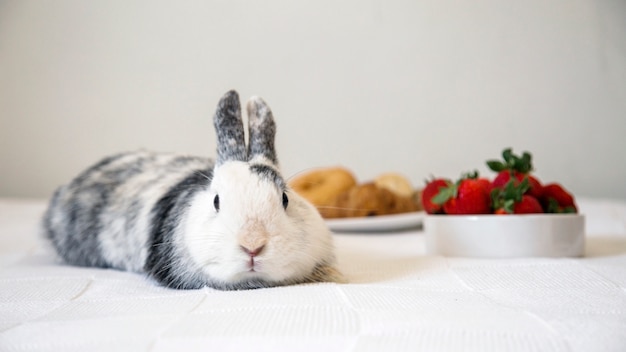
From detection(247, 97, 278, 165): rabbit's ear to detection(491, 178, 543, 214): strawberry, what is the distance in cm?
56

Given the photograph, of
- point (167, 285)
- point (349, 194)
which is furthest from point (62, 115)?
point (167, 285)

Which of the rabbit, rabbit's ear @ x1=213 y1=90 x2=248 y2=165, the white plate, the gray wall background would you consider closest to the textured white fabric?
the rabbit

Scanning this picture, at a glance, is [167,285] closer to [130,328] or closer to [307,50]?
[130,328]

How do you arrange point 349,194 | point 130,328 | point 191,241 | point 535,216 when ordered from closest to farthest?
point 130,328
point 191,241
point 535,216
point 349,194

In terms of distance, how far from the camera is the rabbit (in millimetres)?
964

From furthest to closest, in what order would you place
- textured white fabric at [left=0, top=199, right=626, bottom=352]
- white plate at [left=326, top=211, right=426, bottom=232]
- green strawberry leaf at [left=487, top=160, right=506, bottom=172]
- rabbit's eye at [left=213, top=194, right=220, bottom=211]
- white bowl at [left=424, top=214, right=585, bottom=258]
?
1. white plate at [left=326, top=211, right=426, bottom=232]
2. green strawberry leaf at [left=487, top=160, right=506, bottom=172]
3. white bowl at [left=424, top=214, right=585, bottom=258]
4. rabbit's eye at [left=213, top=194, right=220, bottom=211]
5. textured white fabric at [left=0, top=199, right=626, bottom=352]

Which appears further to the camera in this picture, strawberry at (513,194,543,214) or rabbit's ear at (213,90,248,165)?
strawberry at (513,194,543,214)

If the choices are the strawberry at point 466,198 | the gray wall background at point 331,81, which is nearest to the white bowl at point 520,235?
the strawberry at point 466,198

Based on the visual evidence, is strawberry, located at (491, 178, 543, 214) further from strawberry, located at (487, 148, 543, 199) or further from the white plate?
the white plate

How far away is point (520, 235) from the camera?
1331 mm

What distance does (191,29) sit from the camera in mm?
2992

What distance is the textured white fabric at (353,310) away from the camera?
640 mm

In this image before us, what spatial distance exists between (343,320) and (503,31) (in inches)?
107

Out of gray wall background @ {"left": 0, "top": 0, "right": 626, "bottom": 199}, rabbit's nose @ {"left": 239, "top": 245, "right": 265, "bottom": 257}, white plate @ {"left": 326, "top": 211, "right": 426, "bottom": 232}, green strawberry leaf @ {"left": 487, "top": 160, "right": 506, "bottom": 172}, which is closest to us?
rabbit's nose @ {"left": 239, "top": 245, "right": 265, "bottom": 257}
